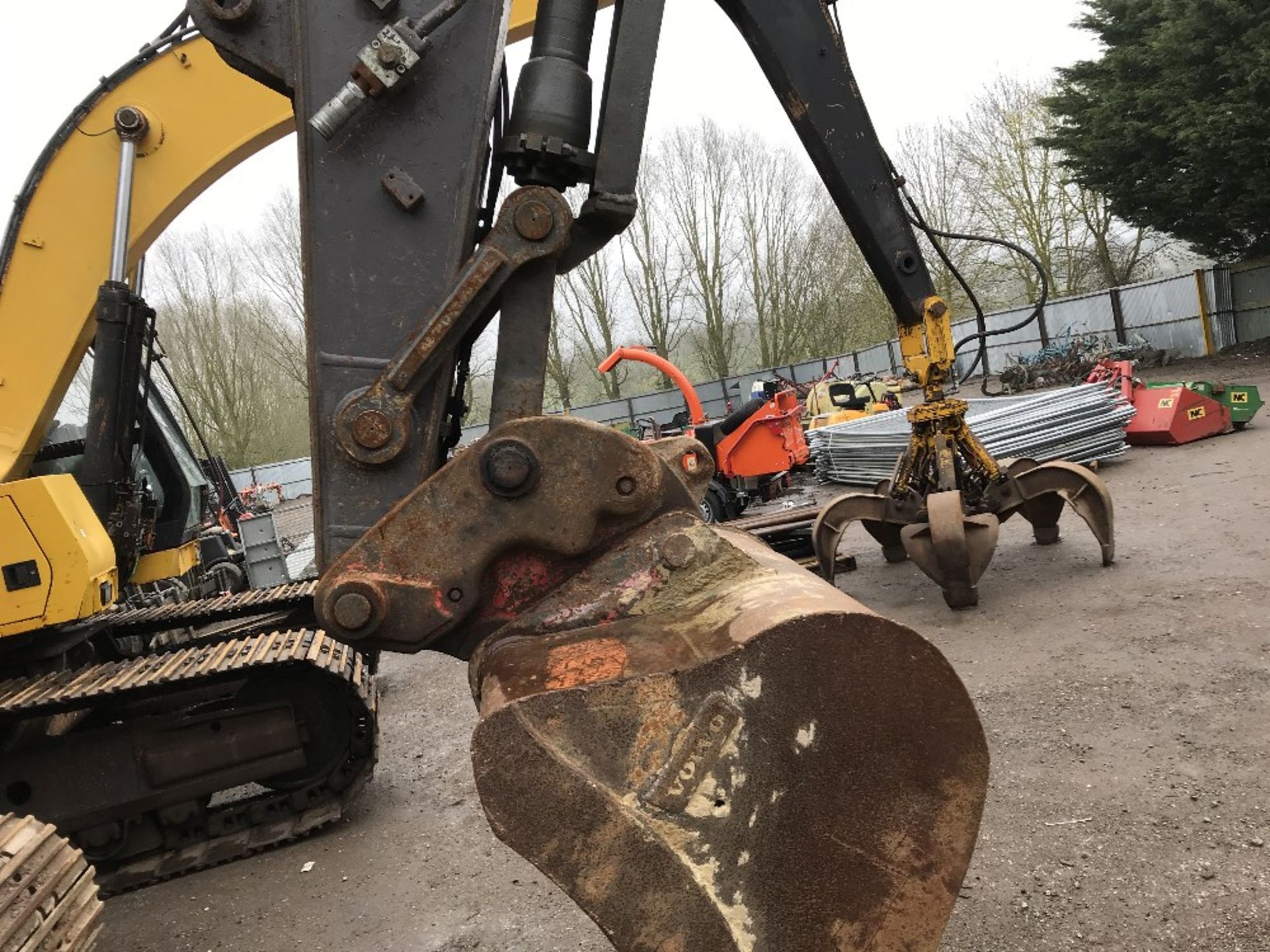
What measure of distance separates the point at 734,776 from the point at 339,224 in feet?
4.27

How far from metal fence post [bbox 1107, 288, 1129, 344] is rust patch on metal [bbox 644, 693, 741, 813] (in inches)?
976

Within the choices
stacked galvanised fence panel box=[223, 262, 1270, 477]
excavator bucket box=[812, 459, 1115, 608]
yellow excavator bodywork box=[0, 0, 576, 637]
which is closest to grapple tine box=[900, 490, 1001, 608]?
excavator bucket box=[812, 459, 1115, 608]

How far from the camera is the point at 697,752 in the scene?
1.40 metres

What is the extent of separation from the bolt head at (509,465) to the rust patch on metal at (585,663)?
12.1 inches

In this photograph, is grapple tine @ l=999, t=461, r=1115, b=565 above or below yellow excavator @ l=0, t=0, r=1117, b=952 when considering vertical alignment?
below

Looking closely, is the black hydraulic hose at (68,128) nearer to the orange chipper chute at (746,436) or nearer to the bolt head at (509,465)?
the bolt head at (509,465)

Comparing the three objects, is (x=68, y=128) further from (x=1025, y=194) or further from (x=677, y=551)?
(x=1025, y=194)

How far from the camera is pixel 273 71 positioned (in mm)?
1806

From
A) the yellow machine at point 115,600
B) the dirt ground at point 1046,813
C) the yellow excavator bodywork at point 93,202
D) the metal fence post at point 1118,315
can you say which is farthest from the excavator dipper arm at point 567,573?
the metal fence post at point 1118,315

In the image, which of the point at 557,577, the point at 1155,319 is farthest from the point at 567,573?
the point at 1155,319

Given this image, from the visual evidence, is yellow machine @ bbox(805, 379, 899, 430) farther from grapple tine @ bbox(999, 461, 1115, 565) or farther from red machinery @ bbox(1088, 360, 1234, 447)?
grapple tine @ bbox(999, 461, 1115, 565)

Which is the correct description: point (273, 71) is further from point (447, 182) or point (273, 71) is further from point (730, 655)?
point (730, 655)

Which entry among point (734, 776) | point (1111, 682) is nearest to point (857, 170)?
point (1111, 682)

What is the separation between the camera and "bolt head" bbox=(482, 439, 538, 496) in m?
1.61
